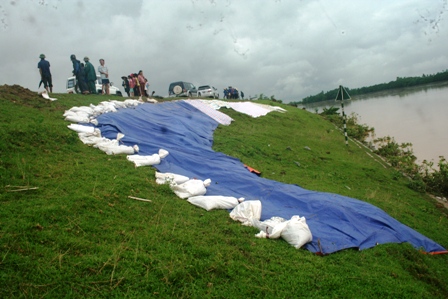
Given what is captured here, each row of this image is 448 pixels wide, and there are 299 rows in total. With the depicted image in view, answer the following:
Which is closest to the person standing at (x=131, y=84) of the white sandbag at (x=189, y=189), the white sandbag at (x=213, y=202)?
the white sandbag at (x=189, y=189)

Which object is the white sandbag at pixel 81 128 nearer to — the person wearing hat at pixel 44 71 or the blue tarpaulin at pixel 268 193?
the blue tarpaulin at pixel 268 193

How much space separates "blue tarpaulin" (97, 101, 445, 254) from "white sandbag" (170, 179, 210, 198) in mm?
264

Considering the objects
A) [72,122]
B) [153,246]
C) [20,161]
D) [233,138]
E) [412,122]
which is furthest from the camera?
Answer: [412,122]

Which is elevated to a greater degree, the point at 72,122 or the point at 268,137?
the point at 72,122

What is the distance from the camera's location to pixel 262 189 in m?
6.08

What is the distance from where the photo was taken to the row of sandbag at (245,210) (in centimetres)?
411

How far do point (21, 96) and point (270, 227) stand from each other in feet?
28.7

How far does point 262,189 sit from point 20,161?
3991mm

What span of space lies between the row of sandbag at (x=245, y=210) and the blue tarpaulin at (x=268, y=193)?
21 centimetres

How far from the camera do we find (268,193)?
235 inches

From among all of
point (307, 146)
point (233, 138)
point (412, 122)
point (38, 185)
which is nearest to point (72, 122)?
point (38, 185)

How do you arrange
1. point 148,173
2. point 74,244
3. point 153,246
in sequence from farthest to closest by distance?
point 148,173, point 153,246, point 74,244

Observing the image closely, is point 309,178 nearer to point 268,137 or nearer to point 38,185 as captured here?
point 268,137

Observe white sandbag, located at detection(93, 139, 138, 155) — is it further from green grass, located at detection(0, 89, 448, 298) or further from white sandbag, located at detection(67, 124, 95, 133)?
white sandbag, located at detection(67, 124, 95, 133)
